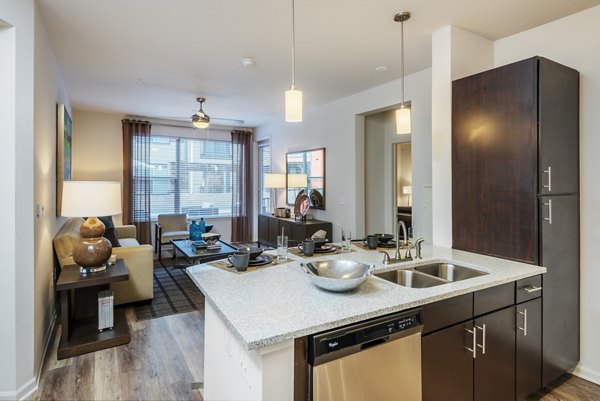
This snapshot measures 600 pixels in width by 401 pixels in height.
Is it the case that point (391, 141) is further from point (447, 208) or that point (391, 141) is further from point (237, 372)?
point (237, 372)

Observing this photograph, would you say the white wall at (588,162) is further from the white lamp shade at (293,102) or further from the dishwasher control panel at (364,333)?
the white lamp shade at (293,102)

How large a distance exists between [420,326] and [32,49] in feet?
9.55

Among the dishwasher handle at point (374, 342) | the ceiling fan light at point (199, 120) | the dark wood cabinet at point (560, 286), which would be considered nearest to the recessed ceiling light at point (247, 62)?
the ceiling fan light at point (199, 120)

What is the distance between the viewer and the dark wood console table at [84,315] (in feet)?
8.82

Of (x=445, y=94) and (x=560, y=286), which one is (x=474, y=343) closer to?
(x=560, y=286)

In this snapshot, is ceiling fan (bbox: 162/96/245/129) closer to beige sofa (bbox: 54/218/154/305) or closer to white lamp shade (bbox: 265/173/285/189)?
white lamp shade (bbox: 265/173/285/189)

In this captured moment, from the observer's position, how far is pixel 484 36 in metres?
2.87

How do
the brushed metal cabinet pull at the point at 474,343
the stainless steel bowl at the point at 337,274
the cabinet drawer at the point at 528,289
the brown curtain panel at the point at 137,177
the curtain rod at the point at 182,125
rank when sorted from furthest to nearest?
the curtain rod at the point at 182,125, the brown curtain panel at the point at 137,177, the cabinet drawer at the point at 528,289, the brushed metal cabinet pull at the point at 474,343, the stainless steel bowl at the point at 337,274

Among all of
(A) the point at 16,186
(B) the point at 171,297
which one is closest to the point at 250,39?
(A) the point at 16,186

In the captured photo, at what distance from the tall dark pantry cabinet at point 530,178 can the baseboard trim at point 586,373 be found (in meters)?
0.08

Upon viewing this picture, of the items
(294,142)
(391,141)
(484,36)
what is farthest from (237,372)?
(294,142)

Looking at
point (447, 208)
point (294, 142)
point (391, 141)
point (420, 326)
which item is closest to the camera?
point (420, 326)

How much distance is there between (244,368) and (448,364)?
3.47 ft

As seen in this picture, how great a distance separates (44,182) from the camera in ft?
8.97
